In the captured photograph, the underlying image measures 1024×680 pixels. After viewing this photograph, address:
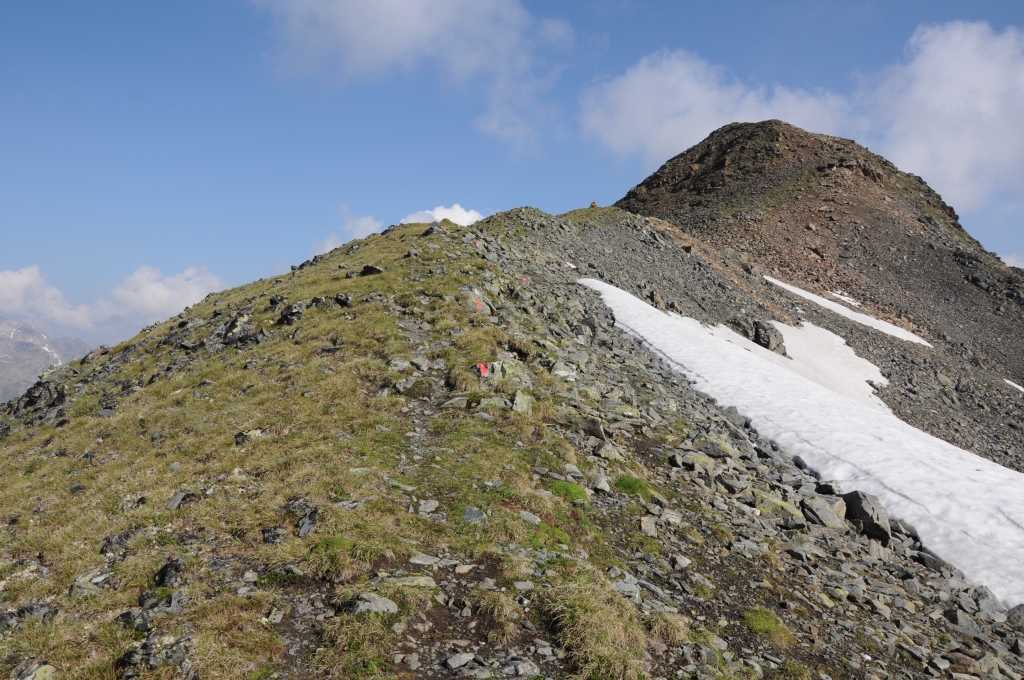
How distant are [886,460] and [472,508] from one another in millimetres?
15851

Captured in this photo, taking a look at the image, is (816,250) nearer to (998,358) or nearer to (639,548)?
(998,358)

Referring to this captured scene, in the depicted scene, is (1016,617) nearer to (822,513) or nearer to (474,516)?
(822,513)

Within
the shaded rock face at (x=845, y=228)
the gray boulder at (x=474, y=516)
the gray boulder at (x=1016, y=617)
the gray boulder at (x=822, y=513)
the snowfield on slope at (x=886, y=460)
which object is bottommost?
the gray boulder at (x=474, y=516)

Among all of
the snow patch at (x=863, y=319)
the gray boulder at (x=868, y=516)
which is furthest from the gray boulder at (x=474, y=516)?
the snow patch at (x=863, y=319)

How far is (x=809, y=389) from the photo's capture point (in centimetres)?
2544

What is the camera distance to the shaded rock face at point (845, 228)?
66.0 m

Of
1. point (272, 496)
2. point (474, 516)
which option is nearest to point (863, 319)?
point (474, 516)

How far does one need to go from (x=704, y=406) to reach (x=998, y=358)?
193 feet

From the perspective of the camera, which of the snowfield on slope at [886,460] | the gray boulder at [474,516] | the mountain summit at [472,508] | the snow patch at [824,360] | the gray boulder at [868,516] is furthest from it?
the snow patch at [824,360]

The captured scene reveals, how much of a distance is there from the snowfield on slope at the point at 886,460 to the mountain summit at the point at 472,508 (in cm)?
12

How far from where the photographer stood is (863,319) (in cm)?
5744

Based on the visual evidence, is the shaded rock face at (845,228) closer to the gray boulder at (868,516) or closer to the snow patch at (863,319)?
the snow patch at (863,319)

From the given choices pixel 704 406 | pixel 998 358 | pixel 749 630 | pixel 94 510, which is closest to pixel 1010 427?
pixel 998 358

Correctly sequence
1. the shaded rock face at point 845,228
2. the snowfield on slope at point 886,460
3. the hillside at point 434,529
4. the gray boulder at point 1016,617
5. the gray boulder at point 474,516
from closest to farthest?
the hillside at point 434,529, the gray boulder at point 474,516, the gray boulder at point 1016,617, the snowfield on slope at point 886,460, the shaded rock face at point 845,228
